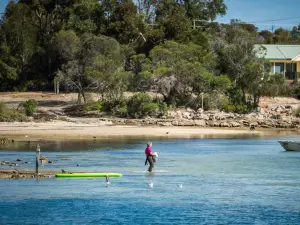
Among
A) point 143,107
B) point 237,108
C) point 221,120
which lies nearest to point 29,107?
point 143,107

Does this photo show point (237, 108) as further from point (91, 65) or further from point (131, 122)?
point (91, 65)

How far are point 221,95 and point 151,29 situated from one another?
662 inches

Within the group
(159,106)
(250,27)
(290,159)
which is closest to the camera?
(290,159)

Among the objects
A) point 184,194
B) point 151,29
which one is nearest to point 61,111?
point 151,29

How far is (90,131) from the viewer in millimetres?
51844

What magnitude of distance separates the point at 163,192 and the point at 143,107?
2968 centimetres

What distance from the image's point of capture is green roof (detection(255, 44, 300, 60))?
257 feet

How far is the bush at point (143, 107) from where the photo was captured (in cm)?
5900

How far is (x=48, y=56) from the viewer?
7306 cm

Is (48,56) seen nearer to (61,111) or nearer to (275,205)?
(61,111)

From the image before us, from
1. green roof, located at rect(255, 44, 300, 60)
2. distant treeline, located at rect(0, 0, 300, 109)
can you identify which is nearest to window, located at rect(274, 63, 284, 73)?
green roof, located at rect(255, 44, 300, 60)

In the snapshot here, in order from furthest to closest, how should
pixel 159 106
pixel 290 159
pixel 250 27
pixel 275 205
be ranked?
pixel 250 27
pixel 159 106
pixel 290 159
pixel 275 205

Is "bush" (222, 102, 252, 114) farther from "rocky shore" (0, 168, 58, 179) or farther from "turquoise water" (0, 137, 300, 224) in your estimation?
"rocky shore" (0, 168, 58, 179)

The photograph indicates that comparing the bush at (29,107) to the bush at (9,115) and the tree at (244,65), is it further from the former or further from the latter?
the tree at (244,65)
